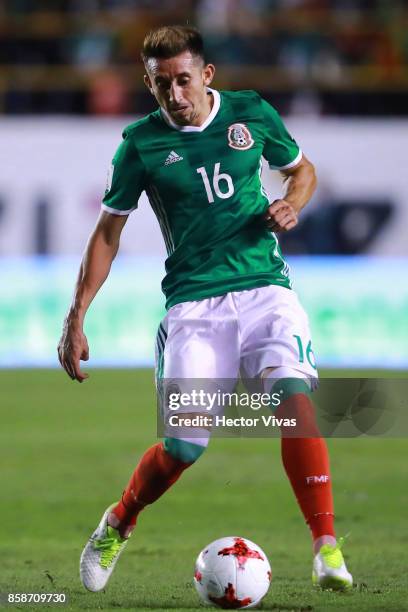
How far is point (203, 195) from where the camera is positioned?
5156 millimetres

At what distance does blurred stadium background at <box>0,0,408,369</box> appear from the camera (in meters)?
13.6

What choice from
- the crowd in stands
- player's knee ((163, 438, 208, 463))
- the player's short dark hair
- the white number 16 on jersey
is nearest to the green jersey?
the white number 16 on jersey

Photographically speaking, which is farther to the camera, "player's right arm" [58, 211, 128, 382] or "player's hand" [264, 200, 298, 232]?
"player's right arm" [58, 211, 128, 382]

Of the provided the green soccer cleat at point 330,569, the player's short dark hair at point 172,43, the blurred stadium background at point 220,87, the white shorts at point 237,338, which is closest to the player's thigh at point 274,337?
the white shorts at point 237,338

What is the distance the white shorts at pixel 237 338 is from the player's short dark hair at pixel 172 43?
39.1 inches

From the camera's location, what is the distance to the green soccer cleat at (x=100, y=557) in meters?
5.14

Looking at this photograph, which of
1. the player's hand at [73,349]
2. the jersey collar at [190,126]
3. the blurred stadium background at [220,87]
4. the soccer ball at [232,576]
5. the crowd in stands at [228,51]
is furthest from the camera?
the crowd in stands at [228,51]

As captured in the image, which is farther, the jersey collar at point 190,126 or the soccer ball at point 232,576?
the jersey collar at point 190,126

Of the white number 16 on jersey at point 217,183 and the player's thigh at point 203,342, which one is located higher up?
the white number 16 on jersey at point 217,183

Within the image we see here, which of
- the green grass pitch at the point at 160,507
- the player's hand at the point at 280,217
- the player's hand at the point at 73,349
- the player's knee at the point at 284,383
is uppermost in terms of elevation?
the player's hand at the point at 280,217

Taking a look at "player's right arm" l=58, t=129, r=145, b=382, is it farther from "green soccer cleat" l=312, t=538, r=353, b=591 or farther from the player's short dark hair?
"green soccer cleat" l=312, t=538, r=353, b=591

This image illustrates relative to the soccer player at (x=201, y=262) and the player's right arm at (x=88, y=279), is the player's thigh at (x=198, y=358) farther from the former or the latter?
the player's right arm at (x=88, y=279)

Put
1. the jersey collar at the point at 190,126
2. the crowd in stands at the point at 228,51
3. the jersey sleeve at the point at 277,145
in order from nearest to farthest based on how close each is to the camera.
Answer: the jersey collar at the point at 190,126, the jersey sleeve at the point at 277,145, the crowd in stands at the point at 228,51

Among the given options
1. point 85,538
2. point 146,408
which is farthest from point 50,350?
point 85,538
